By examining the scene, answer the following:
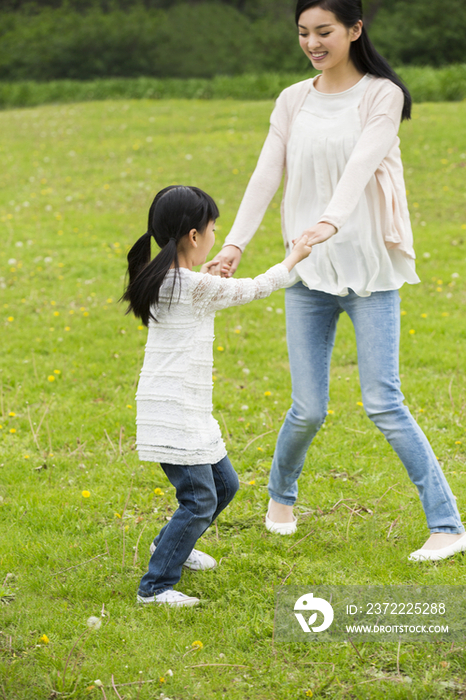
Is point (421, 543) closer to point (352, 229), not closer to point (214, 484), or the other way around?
point (214, 484)

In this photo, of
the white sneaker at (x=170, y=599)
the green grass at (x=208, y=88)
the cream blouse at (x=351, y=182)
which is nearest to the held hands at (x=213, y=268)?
the cream blouse at (x=351, y=182)

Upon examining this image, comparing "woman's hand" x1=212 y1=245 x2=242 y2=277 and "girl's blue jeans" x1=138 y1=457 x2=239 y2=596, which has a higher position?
"woman's hand" x1=212 y1=245 x2=242 y2=277

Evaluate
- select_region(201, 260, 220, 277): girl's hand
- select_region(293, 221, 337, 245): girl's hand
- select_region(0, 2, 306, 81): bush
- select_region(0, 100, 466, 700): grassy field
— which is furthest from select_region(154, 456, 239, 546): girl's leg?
select_region(0, 2, 306, 81): bush

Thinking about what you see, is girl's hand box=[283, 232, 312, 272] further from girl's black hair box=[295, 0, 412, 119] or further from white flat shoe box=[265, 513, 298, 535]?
white flat shoe box=[265, 513, 298, 535]

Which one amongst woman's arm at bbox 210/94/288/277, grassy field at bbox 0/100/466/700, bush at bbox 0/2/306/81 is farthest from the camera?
bush at bbox 0/2/306/81

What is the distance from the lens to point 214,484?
10.1 ft

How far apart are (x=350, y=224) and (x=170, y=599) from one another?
1.80 metres

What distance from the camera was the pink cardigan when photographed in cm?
302

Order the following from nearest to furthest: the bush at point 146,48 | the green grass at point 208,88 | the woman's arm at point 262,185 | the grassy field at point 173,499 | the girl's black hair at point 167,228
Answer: the grassy field at point 173,499
the girl's black hair at point 167,228
the woman's arm at point 262,185
the green grass at point 208,88
the bush at point 146,48

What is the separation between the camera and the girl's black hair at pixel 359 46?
3039mm

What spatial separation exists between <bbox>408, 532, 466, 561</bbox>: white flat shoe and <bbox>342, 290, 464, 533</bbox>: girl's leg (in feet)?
0.38

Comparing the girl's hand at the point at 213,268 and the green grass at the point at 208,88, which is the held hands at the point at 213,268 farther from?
the green grass at the point at 208,88

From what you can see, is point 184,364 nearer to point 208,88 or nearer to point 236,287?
point 236,287

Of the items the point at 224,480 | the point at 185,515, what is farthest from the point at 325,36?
the point at 185,515
